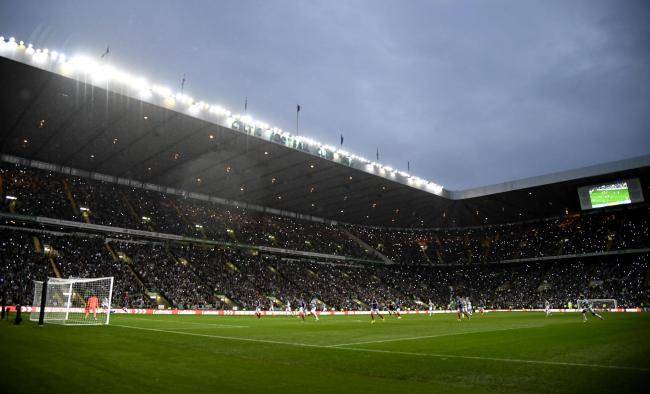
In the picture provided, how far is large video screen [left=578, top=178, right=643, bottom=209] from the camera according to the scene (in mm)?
52594

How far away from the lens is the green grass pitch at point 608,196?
53062 millimetres

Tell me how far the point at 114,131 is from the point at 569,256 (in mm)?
60828

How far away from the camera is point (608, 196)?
54.3 metres

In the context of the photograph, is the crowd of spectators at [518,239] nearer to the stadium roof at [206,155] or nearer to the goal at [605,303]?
the stadium roof at [206,155]

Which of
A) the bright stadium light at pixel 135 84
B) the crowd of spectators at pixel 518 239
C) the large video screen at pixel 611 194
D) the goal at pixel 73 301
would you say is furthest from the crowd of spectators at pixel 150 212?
the large video screen at pixel 611 194

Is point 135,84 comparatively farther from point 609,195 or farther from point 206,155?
point 609,195

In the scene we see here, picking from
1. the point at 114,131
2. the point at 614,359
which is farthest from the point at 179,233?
the point at 614,359

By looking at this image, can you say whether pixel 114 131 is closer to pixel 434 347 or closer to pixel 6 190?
pixel 6 190

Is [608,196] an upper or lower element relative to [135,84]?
lower

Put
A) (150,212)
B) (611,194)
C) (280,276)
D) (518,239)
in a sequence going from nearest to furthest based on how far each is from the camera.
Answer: (150,212), (611,194), (280,276), (518,239)

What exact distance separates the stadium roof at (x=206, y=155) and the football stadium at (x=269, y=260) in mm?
232

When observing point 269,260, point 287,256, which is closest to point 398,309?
point 269,260

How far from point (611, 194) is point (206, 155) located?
4819 cm

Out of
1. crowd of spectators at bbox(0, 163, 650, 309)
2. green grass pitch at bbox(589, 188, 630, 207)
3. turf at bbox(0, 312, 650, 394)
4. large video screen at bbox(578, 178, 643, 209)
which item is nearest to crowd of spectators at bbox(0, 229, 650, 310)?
crowd of spectators at bbox(0, 163, 650, 309)
